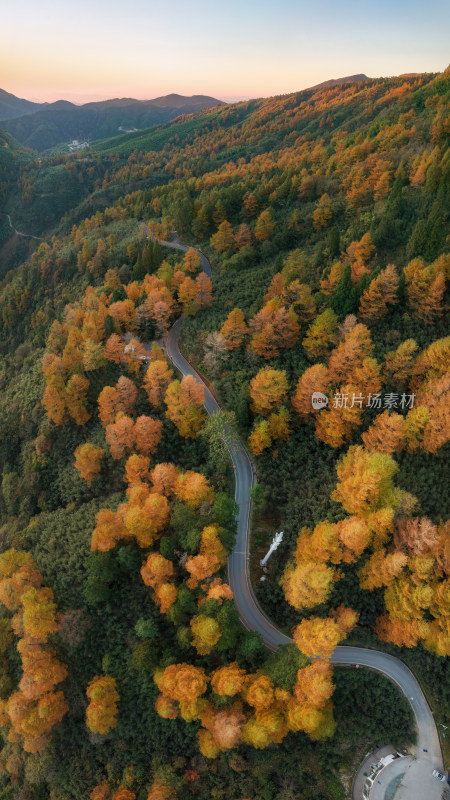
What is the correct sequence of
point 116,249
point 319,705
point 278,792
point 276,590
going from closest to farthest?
1. point 319,705
2. point 278,792
3. point 276,590
4. point 116,249

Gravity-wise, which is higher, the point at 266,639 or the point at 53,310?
the point at 53,310

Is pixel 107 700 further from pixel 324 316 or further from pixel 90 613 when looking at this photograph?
pixel 324 316

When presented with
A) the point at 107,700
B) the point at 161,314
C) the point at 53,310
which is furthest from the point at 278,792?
the point at 53,310

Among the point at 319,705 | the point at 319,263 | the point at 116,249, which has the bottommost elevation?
the point at 319,705

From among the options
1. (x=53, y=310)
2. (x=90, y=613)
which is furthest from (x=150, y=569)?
(x=53, y=310)

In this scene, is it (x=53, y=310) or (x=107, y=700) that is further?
(x=53, y=310)

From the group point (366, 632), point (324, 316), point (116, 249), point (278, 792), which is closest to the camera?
point (278, 792)
